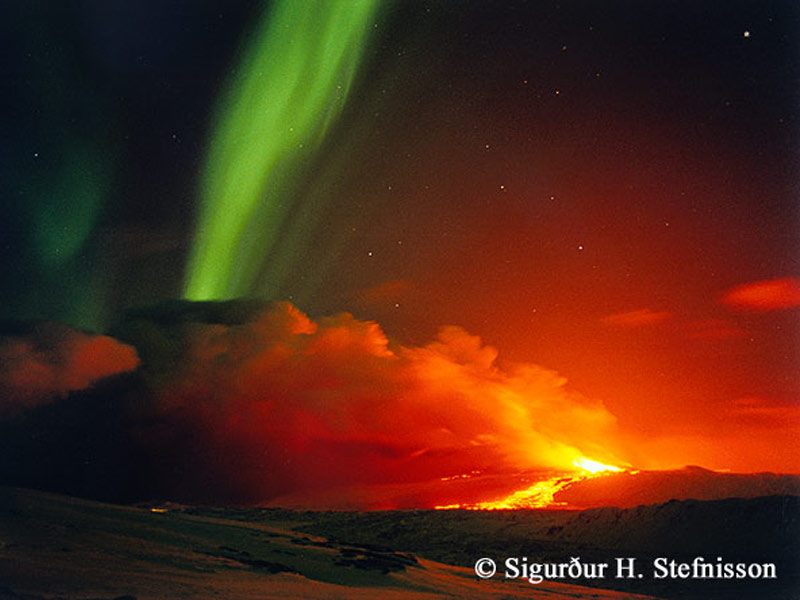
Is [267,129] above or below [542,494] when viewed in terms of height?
above

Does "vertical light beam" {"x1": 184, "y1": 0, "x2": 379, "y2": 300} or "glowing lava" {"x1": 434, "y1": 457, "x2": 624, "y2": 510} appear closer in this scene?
"glowing lava" {"x1": 434, "y1": 457, "x2": 624, "y2": 510}

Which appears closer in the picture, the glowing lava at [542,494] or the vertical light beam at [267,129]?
the glowing lava at [542,494]

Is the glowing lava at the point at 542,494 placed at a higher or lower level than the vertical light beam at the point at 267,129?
lower

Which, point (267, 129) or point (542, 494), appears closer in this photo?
point (542, 494)

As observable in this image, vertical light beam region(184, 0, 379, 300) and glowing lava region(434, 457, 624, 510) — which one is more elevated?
vertical light beam region(184, 0, 379, 300)
